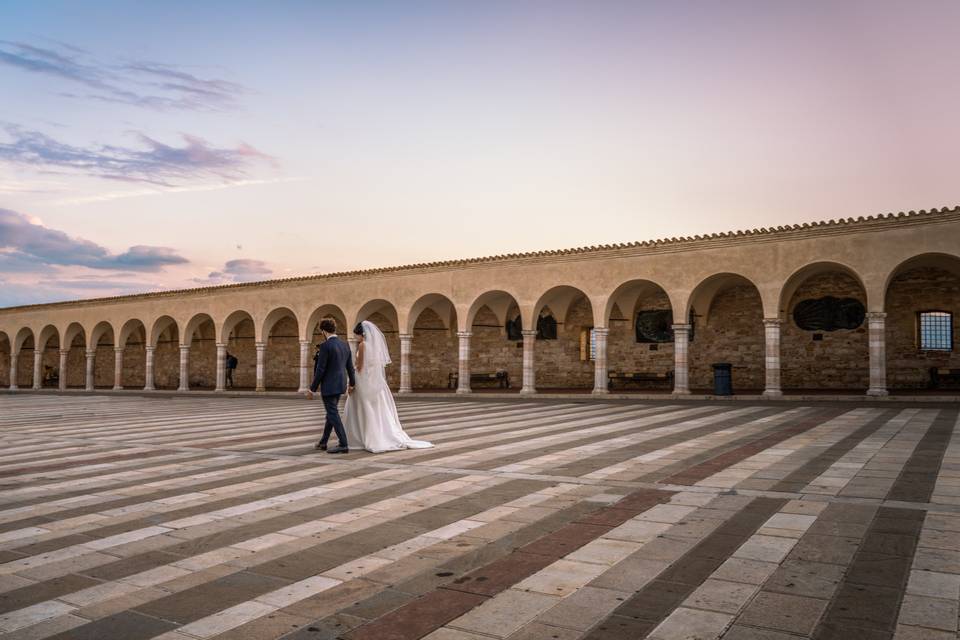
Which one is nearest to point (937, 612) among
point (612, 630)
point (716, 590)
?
point (716, 590)

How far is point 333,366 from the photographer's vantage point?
971 centimetres

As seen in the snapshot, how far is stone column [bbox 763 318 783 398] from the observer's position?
20.7m

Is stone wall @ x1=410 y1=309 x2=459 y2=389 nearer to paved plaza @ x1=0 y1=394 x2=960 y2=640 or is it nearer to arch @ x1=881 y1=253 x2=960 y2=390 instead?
arch @ x1=881 y1=253 x2=960 y2=390

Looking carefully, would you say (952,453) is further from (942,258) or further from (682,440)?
(942,258)

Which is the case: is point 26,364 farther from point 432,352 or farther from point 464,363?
point 464,363

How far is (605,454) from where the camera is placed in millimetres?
9117

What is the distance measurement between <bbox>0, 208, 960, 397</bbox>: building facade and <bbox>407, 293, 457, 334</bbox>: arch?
87mm

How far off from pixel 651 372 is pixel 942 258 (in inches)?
427

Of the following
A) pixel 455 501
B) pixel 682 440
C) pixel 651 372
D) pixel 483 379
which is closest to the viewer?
pixel 455 501

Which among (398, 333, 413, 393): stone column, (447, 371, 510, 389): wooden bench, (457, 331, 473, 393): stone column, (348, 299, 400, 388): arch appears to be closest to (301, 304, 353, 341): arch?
(348, 299, 400, 388): arch

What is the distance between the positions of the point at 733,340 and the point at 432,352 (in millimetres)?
13459

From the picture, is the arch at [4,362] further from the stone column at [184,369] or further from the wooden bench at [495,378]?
the wooden bench at [495,378]

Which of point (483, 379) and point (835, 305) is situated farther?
point (483, 379)

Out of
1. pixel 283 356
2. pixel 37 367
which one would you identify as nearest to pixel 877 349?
pixel 283 356
